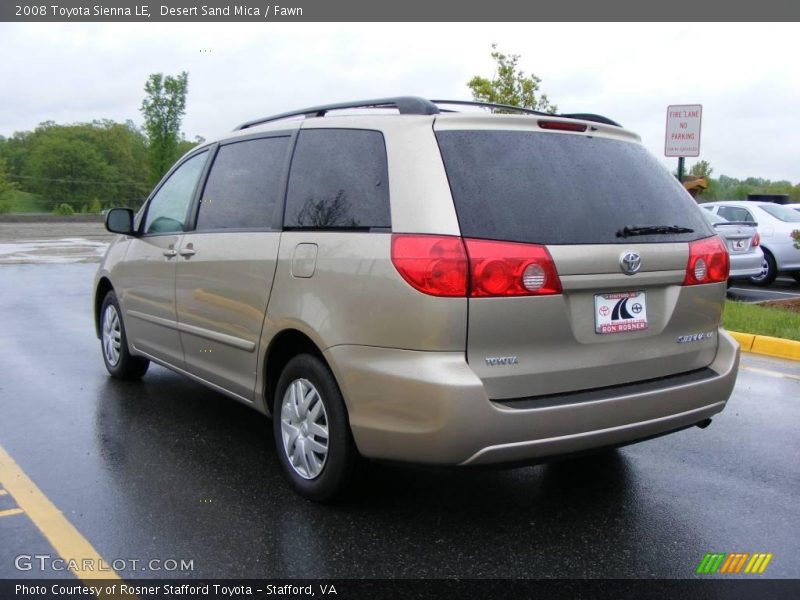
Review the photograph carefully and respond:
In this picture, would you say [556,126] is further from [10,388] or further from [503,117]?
[10,388]

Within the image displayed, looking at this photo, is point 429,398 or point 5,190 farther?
point 5,190

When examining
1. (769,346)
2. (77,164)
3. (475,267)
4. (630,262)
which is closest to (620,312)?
(630,262)

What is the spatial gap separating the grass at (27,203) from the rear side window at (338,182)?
8861 centimetres

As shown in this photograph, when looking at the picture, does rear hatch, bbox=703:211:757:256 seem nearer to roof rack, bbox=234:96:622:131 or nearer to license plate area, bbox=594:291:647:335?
roof rack, bbox=234:96:622:131

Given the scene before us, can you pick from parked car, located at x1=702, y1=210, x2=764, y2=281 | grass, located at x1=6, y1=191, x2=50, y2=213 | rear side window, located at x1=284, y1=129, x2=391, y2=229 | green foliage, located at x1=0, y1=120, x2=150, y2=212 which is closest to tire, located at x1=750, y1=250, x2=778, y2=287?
parked car, located at x1=702, y1=210, x2=764, y2=281

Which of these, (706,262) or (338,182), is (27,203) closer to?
(338,182)

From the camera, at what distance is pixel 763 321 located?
8.53m

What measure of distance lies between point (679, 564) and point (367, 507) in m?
1.37

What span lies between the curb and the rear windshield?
14.7ft

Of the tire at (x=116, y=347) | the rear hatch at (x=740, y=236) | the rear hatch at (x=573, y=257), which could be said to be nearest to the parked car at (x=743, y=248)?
the rear hatch at (x=740, y=236)

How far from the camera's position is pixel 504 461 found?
3.02 meters

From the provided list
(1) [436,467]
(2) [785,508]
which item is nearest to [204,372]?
(1) [436,467]

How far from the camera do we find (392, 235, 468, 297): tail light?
9.71ft

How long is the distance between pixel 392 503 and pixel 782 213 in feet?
43.5
